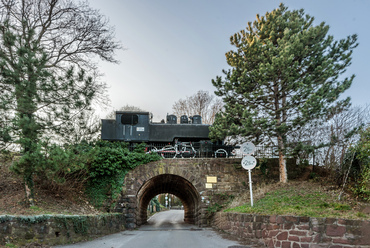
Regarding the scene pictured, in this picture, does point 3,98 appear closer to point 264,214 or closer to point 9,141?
point 9,141

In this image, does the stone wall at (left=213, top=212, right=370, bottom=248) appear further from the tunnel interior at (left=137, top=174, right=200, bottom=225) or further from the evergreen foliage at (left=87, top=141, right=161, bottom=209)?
the evergreen foliage at (left=87, top=141, right=161, bottom=209)

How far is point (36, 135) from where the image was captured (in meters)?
7.52

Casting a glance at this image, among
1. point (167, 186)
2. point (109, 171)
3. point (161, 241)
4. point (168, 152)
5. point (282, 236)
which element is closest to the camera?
point (282, 236)

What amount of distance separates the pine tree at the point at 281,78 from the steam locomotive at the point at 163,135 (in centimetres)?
275

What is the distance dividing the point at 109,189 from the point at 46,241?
6.92 m

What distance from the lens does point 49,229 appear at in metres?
6.99

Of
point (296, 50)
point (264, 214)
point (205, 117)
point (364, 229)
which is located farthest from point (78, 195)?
point (205, 117)

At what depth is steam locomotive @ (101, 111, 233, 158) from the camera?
640 inches

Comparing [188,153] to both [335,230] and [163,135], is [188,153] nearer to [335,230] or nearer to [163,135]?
[163,135]

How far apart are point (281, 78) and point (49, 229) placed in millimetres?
11078

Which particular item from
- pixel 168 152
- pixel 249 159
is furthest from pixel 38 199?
pixel 249 159

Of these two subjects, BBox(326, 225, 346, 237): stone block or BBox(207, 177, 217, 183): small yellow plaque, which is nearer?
BBox(326, 225, 346, 237): stone block

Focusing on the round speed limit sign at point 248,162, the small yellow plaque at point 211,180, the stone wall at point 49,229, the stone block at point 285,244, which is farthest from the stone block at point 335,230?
the small yellow plaque at point 211,180

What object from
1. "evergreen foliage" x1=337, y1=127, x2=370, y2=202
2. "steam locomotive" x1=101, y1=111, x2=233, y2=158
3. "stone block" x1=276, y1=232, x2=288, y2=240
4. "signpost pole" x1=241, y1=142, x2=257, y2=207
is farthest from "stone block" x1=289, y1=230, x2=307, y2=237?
"steam locomotive" x1=101, y1=111, x2=233, y2=158
